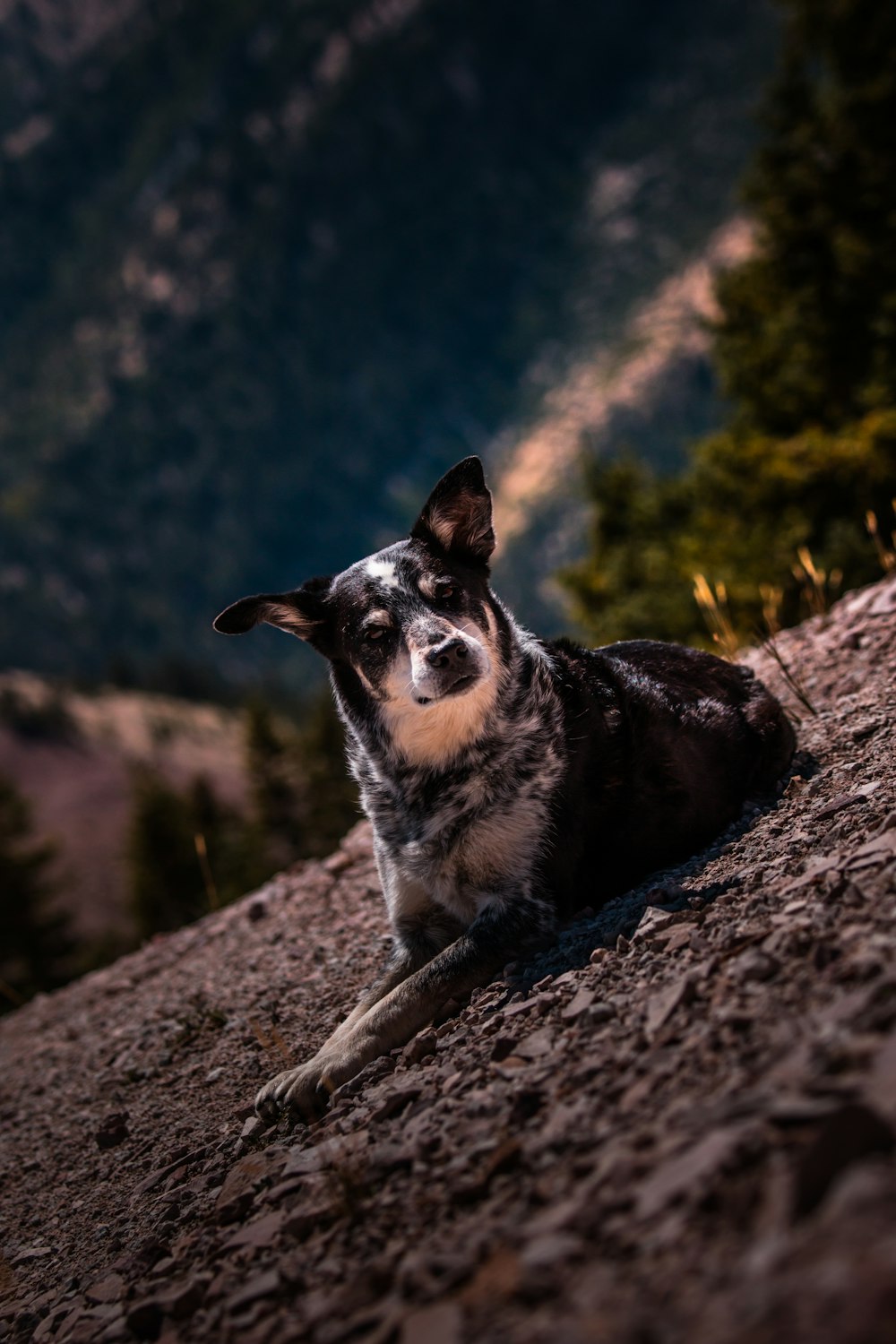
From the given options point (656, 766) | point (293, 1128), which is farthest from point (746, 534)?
point (293, 1128)

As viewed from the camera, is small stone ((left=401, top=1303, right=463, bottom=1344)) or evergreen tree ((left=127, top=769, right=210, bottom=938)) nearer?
small stone ((left=401, top=1303, right=463, bottom=1344))

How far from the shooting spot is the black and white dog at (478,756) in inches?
223

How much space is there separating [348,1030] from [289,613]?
2.72m

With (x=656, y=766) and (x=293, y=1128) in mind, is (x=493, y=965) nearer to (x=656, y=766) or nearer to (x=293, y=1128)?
(x=293, y=1128)

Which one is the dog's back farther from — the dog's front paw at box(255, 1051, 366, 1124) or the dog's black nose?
the dog's front paw at box(255, 1051, 366, 1124)

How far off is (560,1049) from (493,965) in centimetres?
150

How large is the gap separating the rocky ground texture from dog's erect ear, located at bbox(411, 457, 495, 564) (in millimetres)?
2667

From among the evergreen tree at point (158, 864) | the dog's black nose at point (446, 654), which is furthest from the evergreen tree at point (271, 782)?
the dog's black nose at point (446, 654)

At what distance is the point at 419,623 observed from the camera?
595cm

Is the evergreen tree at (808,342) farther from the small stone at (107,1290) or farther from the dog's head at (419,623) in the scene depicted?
the small stone at (107,1290)

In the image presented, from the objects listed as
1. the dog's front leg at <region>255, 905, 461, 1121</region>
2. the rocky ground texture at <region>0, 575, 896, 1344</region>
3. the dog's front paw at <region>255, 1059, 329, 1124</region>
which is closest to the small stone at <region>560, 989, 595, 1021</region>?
the rocky ground texture at <region>0, 575, 896, 1344</region>

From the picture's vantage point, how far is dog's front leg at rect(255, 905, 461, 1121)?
493 cm

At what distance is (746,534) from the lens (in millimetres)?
18531

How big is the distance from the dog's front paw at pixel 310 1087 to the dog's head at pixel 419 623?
1.91 meters
